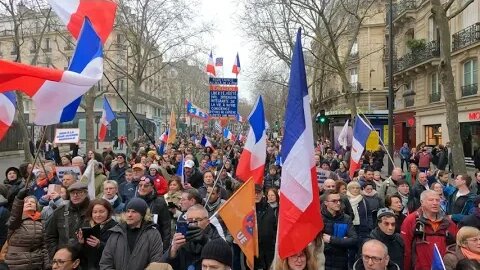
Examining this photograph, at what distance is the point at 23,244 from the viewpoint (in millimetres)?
5004

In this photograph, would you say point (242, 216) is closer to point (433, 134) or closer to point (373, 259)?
point (373, 259)

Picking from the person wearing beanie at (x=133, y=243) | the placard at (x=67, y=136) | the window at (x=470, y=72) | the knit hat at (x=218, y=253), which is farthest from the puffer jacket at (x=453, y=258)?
the window at (x=470, y=72)

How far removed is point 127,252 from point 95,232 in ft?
1.56

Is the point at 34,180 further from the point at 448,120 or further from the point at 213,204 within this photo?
the point at 448,120

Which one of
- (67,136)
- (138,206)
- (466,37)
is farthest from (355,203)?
(466,37)

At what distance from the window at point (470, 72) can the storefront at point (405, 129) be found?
777 centimetres

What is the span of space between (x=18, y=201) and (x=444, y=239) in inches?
164

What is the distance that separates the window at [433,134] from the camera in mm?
29422

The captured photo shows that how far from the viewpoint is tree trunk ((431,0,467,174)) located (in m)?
13.6

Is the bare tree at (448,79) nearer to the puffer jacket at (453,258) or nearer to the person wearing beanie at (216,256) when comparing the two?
the puffer jacket at (453,258)

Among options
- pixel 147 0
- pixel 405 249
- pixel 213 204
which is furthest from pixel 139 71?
pixel 405 249

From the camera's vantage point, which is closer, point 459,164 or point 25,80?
point 25,80

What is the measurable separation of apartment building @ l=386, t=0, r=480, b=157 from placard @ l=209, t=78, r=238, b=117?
8.96 m

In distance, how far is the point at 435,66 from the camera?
29.4 m
